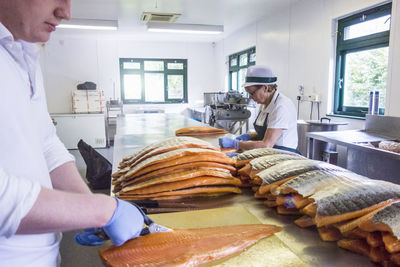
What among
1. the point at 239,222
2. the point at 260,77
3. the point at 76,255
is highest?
the point at 260,77

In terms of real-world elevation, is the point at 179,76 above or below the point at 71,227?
above

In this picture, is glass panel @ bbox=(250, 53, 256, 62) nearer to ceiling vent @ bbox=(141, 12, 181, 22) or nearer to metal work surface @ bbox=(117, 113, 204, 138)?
ceiling vent @ bbox=(141, 12, 181, 22)

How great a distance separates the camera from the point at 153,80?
9.73 m

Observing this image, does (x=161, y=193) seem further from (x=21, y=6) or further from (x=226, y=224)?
(x=21, y=6)

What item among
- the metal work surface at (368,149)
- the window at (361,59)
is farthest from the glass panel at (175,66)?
the metal work surface at (368,149)

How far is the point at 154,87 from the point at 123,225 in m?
9.35

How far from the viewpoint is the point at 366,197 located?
2.42 ft

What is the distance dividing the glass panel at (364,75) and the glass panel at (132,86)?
21.9 ft

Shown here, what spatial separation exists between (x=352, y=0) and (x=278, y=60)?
2.10 m

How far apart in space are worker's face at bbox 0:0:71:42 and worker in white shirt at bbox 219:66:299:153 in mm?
1527

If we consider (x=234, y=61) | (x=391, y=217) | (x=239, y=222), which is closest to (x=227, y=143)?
(x=239, y=222)

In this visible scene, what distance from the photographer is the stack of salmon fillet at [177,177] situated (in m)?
1.03

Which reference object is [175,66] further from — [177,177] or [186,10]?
[177,177]

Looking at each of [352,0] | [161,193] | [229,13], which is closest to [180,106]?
[229,13]
